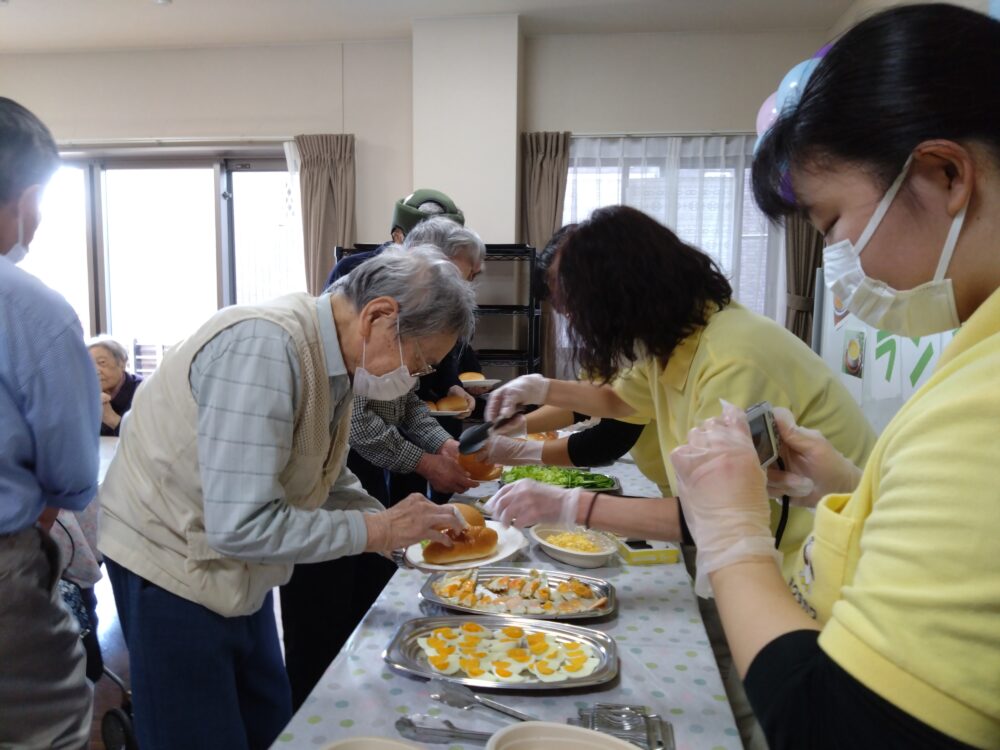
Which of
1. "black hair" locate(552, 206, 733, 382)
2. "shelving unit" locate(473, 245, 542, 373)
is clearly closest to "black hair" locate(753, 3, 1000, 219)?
"black hair" locate(552, 206, 733, 382)

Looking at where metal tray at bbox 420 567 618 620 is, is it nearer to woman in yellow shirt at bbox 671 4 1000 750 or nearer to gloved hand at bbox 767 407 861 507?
gloved hand at bbox 767 407 861 507

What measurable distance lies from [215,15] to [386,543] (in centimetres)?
419

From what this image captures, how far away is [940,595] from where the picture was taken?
506 mm

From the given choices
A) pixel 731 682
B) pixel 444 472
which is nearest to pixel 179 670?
pixel 444 472

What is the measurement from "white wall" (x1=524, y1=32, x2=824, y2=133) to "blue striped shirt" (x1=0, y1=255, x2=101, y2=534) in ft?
12.6

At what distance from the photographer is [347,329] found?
4.41 ft

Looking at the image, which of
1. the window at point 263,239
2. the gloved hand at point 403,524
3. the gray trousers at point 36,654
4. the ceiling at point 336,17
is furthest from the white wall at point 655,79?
the gray trousers at point 36,654

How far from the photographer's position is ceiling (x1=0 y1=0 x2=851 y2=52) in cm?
405

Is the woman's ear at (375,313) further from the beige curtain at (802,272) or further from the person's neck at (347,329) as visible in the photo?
the beige curtain at (802,272)

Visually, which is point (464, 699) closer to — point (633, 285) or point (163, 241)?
point (633, 285)

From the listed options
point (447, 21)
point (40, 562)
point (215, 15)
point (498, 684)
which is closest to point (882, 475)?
point (498, 684)

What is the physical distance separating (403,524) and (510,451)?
0.92 metres

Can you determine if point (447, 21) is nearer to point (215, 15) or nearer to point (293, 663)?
point (215, 15)

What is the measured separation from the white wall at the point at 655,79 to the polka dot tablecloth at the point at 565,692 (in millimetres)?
3830
